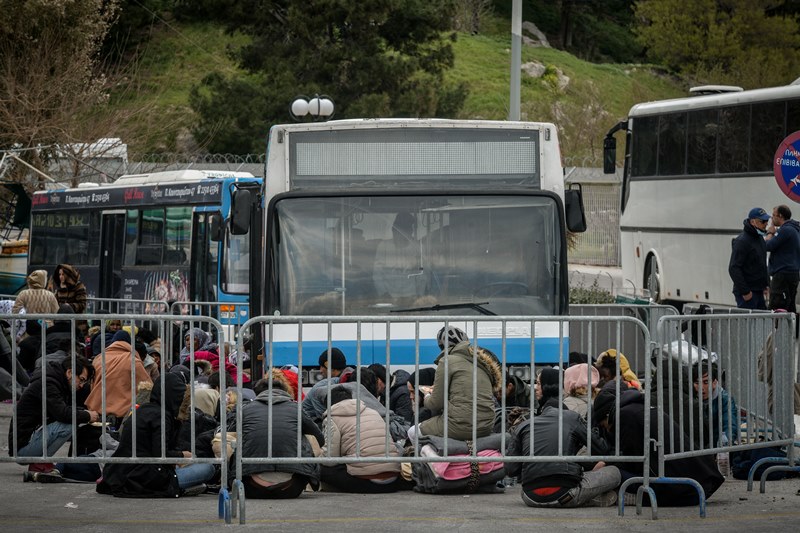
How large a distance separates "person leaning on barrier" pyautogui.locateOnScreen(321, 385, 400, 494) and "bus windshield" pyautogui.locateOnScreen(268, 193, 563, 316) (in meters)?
1.91

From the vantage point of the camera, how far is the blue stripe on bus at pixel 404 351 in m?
9.27

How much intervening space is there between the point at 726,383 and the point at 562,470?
155cm

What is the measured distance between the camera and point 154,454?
8.73 m

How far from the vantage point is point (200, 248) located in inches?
882

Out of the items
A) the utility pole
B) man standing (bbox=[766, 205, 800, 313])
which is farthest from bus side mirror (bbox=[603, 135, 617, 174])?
man standing (bbox=[766, 205, 800, 313])

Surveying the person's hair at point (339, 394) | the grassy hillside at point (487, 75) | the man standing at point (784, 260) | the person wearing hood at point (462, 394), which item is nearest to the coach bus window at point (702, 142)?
the man standing at point (784, 260)

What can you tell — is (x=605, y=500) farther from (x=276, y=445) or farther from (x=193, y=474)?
(x=193, y=474)

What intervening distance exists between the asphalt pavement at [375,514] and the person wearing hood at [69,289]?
7.26 metres

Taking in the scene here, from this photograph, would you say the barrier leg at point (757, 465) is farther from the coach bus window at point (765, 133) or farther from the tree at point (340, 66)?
the tree at point (340, 66)

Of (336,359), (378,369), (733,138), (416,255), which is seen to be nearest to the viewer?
(336,359)

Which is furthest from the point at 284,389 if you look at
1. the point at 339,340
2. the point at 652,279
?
the point at 652,279

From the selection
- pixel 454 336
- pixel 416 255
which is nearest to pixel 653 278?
pixel 416 255

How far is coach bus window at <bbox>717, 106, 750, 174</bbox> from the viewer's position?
21219 millimetres

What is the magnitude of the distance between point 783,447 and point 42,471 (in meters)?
5.44
